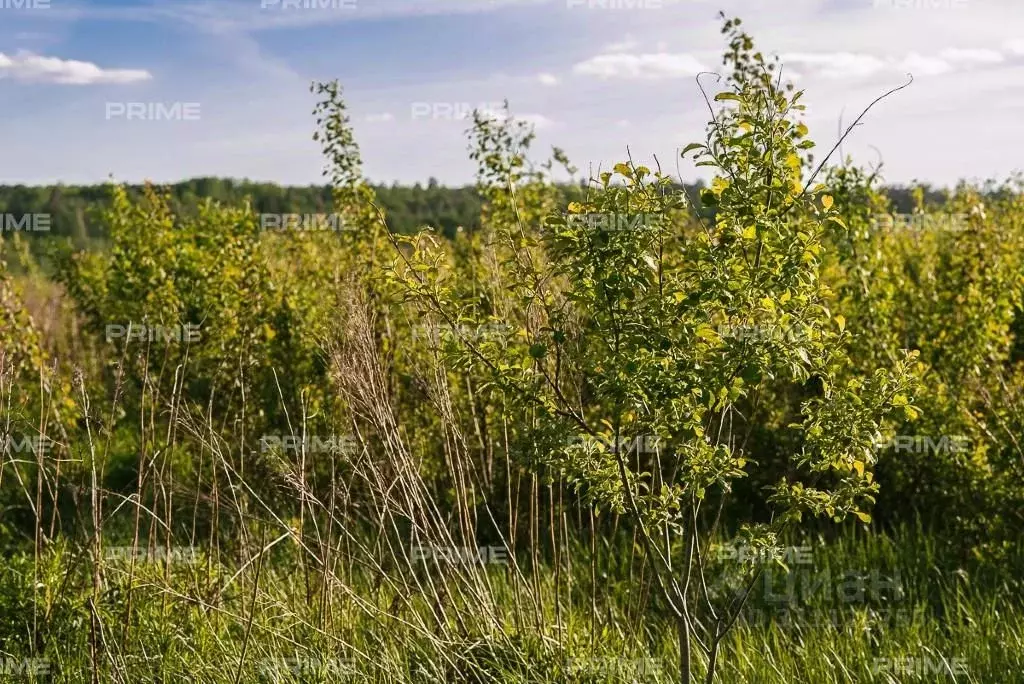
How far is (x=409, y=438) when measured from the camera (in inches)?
259

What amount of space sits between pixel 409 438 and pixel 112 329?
4.28m

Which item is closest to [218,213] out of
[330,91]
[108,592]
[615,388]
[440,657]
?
[330,91]
